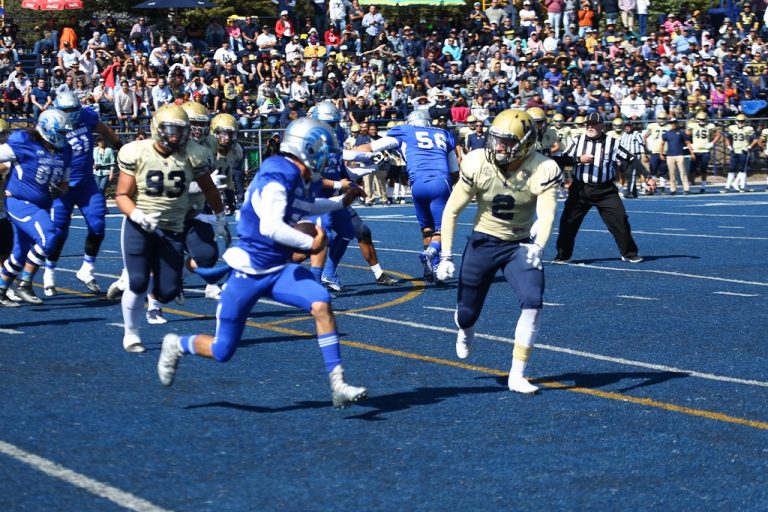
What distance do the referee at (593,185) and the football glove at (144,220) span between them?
7650mm

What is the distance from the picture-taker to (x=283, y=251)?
7059mm

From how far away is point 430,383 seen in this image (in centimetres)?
816

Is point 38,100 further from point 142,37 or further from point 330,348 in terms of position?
point 330,348

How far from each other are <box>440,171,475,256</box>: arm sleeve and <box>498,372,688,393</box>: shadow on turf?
0.97 meters

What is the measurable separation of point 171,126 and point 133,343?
156 cm

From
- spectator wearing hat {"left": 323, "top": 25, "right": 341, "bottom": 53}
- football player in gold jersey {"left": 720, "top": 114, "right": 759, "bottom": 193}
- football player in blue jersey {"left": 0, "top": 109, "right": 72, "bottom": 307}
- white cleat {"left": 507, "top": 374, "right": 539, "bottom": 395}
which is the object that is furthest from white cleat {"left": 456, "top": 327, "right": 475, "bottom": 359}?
spectator wearing hat {"left": 323, "top": 25, "right": 341, "bottom": 53}

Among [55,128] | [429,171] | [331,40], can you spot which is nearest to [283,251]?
[55,128]

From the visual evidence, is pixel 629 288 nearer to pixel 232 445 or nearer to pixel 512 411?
pixel 512 411

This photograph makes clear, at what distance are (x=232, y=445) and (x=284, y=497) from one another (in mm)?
945

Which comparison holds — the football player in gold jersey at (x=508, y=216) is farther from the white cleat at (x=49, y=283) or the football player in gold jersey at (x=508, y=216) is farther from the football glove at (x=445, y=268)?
the white cleat at (x=49, y=283)

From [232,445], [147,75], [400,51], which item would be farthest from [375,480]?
[400,51]

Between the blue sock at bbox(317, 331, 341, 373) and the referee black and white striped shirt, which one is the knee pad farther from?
the blue sock at bbox(317, 331, 341, 373)

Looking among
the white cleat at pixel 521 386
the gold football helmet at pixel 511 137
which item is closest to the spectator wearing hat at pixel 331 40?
the gold football helmet at pixel 511 137

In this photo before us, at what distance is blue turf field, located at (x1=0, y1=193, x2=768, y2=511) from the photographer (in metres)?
5.74
